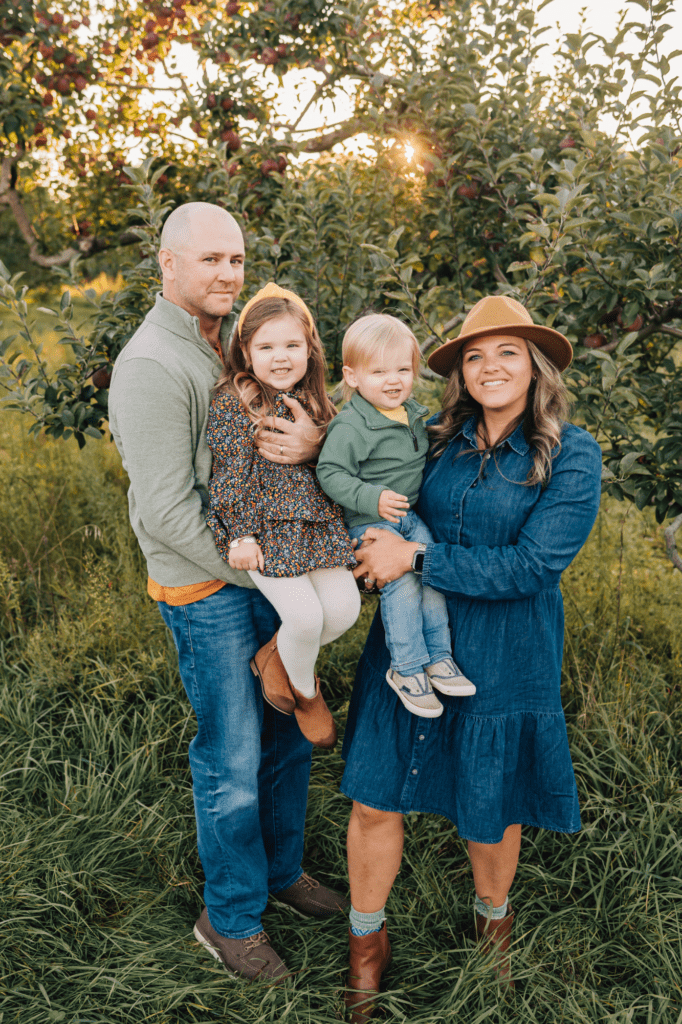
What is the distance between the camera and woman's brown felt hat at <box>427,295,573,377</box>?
6.19 ft

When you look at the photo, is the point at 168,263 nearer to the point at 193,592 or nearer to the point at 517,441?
the point at 193,592

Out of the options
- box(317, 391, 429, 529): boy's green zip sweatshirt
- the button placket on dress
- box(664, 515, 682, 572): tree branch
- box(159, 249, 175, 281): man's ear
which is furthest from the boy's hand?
box(664, 515, 682, 572): tree branch

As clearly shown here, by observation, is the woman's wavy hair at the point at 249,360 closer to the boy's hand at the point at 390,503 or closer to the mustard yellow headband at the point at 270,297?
the mustard yellow headband at the point at 270,297

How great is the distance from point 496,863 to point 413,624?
0.78m

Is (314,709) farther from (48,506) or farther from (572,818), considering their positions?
(48,506)

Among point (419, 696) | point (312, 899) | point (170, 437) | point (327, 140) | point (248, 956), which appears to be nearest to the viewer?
point (170, 437)

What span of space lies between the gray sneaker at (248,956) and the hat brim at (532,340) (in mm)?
1916

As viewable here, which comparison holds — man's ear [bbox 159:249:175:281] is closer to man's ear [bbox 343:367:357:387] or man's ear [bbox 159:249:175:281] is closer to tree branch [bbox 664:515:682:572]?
man's ear [bbox 343:367:357:387]

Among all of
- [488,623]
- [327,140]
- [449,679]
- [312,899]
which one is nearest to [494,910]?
[312,899]

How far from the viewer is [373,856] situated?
207 centimetres

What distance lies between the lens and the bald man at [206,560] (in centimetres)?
185

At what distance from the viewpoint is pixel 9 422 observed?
17.9 ft

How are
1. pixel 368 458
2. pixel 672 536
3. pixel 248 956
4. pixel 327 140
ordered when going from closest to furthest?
pixel 368 458 < pixel 248 956 < pixel 672 536 < pixel 327 140

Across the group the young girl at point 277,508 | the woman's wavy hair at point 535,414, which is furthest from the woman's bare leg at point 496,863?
the woman's wavy hair at point 535,414
